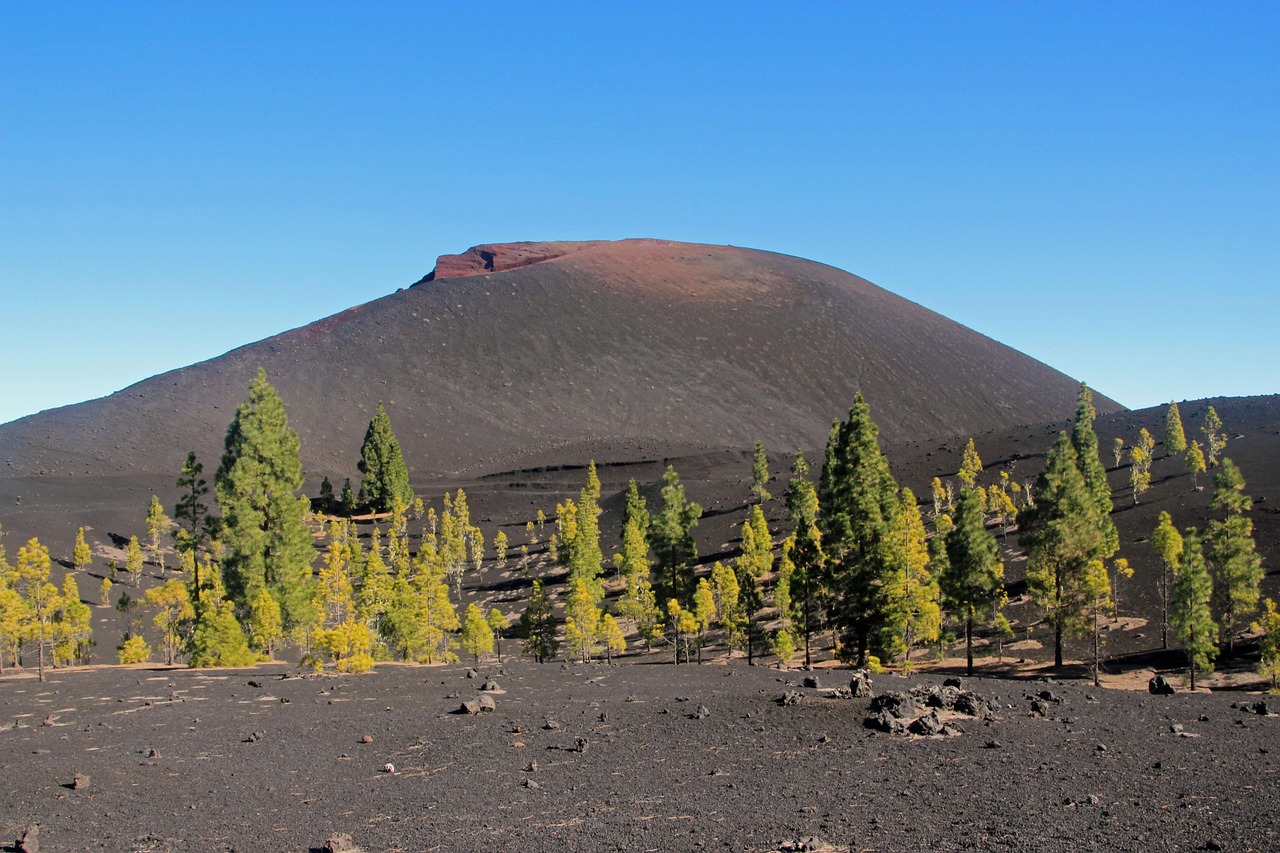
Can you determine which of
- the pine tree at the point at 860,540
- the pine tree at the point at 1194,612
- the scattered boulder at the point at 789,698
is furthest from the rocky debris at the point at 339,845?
the pine tree at the point at 1194,612

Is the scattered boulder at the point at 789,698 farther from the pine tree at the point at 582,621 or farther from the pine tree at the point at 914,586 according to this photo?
the pine tree at the point at 582,621

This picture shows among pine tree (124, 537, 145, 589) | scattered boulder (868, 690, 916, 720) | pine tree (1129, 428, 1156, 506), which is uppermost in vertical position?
pine tree (1129, 428, 1156, 506)

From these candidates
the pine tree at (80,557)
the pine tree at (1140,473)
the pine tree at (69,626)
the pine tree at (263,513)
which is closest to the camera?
the pine tree at (263,513)

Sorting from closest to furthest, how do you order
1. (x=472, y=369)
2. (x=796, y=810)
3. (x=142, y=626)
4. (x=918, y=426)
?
1. (x=796, y=810)
2. (x=142, y=626)
3. (x=918, y=426)
4. (x=472, y=369)

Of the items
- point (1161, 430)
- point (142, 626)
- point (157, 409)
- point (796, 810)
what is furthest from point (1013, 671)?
point (157, 409)

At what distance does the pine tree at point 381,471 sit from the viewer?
111m

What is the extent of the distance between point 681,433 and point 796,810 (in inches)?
6391

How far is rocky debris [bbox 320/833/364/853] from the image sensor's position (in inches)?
483

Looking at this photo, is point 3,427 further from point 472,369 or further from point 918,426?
point 918,426

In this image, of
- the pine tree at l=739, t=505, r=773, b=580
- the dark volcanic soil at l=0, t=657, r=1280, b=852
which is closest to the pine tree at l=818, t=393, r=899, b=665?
the dark volcanic soil at l=0, t=657, r=1280, b=852

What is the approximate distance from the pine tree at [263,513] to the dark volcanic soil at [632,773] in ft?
46.2

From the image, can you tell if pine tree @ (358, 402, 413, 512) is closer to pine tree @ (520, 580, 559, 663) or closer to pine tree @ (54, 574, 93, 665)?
pine tree @ (520, 580, 559, 663)

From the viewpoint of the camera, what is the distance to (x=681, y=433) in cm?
17575

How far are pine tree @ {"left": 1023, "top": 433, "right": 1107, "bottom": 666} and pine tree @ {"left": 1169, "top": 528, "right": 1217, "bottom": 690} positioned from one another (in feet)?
12.3
